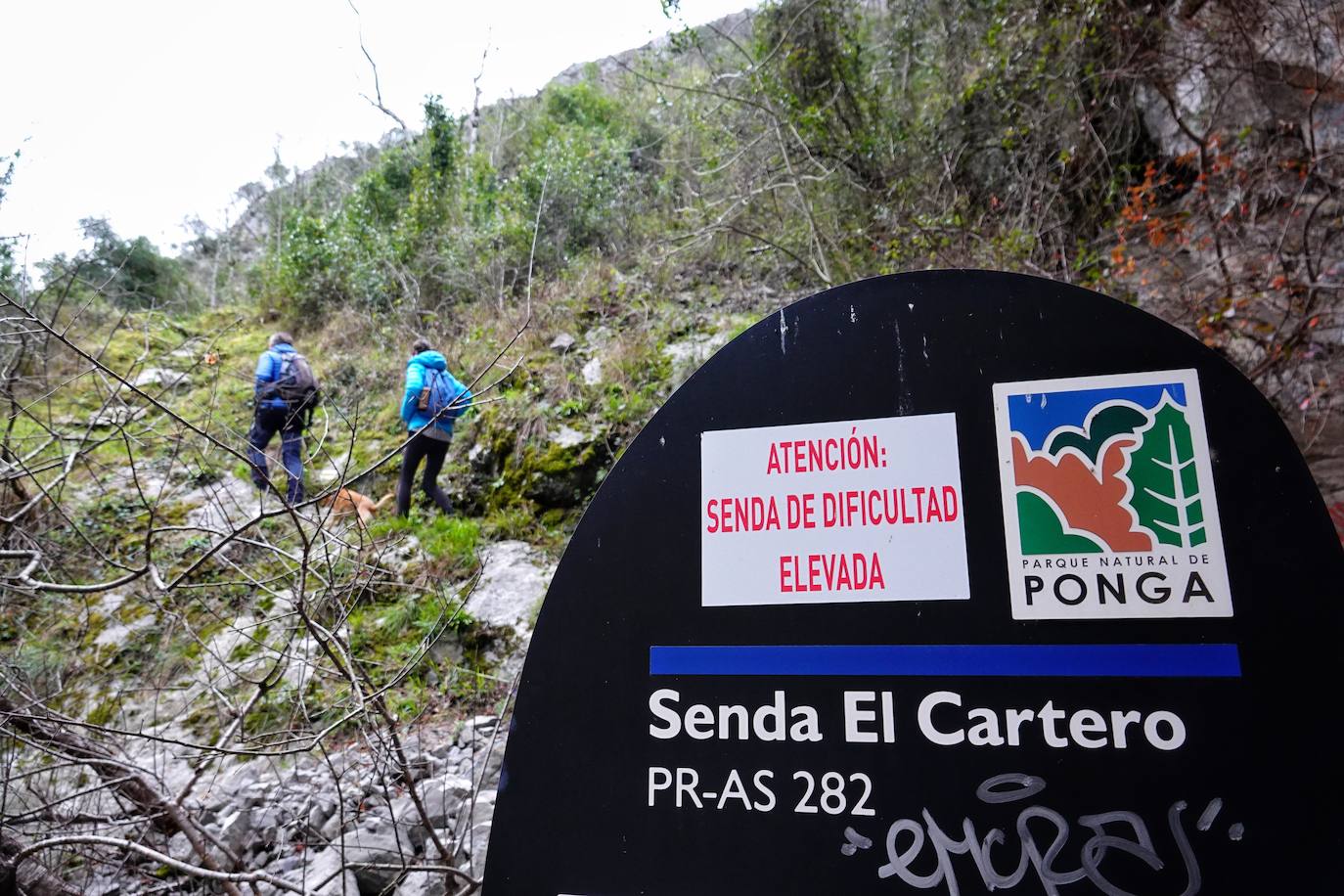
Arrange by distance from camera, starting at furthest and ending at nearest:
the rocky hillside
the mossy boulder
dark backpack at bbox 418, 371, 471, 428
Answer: the mossy boulder, dark backpack at bbox 418, 371, 471, 428, the rocky hillside

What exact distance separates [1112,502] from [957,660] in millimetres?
409

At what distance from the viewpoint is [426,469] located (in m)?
6.45

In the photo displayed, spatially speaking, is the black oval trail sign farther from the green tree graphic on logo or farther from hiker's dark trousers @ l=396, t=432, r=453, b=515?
hiker's dark trousers @ l=396, t=432, r=453, b=515

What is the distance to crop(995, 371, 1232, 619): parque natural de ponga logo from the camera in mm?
1291

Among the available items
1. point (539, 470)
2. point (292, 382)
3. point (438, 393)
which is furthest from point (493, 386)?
point (292, 382)

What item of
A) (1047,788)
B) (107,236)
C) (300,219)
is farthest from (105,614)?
(300,219)

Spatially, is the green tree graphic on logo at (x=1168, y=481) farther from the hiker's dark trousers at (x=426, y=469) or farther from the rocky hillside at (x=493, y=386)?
the hiker's dark trousers at (x=426, y=469)

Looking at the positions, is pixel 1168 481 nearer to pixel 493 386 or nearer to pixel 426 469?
pixel 493 386

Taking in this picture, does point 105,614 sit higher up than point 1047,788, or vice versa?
point 105,614

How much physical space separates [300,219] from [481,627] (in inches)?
498

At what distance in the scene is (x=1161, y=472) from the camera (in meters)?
1.33

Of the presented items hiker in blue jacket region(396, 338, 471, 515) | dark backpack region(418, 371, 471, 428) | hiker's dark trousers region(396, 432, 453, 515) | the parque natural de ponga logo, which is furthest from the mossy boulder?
the parque natural de ponga logo

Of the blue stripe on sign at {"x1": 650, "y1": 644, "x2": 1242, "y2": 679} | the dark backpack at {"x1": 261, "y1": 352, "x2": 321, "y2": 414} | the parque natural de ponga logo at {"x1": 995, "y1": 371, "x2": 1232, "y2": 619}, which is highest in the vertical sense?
the dark backpack at {"x1": 261, "y1": 352, "x2": 321, "y2": 414}

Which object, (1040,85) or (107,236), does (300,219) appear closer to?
(107,236)
